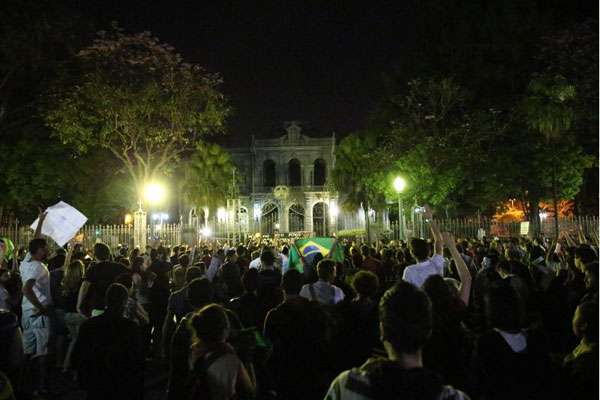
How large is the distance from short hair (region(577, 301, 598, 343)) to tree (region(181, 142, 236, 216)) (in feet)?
112

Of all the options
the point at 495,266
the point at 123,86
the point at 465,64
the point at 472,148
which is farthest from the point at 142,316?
the point at 465,64

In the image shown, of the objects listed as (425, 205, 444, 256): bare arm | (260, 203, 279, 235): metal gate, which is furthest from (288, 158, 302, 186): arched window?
(425, 205, 444, 256): bare arm

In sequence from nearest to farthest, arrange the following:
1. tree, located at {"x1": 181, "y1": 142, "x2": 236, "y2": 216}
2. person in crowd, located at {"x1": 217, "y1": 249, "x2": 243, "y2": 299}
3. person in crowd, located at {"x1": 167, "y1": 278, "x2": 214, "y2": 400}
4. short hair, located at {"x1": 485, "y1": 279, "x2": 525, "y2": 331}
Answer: short hair, located at {"x1": 485, "y1": 279, "x2": 525, "y2": 331}
person in crowd, located at {"x1": 167, "y1": 278, "x2": 214, "y2": 400}
person in crowd, located at {"x1": 217, "y1": 249, "x2": 243, "y2": 299}
tree, located at {"x1": 181, "y1": 142, "x2": 236, "y2": 216}

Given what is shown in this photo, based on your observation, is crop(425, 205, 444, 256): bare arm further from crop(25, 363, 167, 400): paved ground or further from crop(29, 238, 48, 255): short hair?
crop(29, 238, 48, 255): short hair

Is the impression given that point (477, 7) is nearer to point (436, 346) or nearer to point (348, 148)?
point (348, 148)

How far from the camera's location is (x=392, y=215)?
44594 millimetres

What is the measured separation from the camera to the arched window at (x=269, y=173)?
5244 cm

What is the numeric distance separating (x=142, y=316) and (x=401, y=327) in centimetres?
452

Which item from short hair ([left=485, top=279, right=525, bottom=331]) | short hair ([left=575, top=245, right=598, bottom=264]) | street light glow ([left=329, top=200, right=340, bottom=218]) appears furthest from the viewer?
street light glow ([left=329, top=200, right=340, bottom=218])

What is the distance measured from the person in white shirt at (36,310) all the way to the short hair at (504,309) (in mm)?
5438

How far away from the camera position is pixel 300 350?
4.35 m

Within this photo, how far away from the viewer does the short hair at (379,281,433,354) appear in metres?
2.63

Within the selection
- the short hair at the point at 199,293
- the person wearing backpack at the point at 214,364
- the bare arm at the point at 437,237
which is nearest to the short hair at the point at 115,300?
the short hair at the point at 199,293

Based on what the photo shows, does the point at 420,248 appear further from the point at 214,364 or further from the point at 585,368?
the point at 214,364
